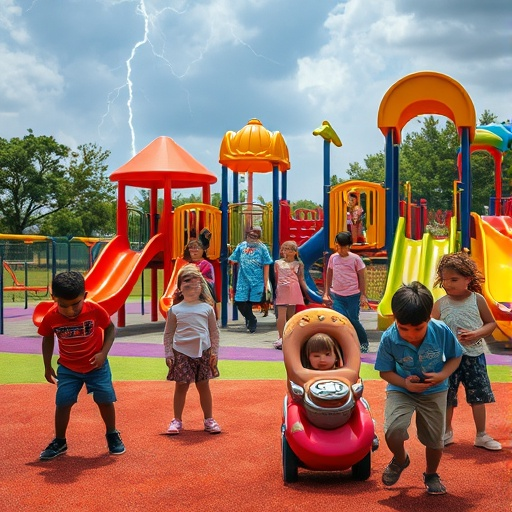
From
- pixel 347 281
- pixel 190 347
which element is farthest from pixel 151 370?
pixel 190 347

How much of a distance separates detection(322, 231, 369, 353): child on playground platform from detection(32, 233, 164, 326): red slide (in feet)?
16.3

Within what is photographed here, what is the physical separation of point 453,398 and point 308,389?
130 cm

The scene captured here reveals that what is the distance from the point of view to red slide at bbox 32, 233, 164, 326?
14414 millimetres

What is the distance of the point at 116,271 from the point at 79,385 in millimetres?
9945

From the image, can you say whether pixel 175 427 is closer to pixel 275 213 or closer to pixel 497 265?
pixel 497 265

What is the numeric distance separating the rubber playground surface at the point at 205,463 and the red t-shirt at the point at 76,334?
65 centimetres

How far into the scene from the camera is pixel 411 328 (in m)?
4.40

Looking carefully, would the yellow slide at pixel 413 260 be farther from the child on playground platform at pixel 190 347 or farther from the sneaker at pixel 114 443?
the sneaker at pixel 114 443

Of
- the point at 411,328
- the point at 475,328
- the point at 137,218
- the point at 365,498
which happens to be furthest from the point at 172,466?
the point at 137,218

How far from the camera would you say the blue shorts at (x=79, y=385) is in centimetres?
552

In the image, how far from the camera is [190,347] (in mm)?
6195

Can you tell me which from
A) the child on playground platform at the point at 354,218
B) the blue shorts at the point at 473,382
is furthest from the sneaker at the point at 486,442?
the child on playground platform at the point at 354,218

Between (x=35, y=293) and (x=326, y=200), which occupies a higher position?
(x=326, y=200)

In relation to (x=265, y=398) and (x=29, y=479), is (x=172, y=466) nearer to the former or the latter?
(x=29, y=479)
